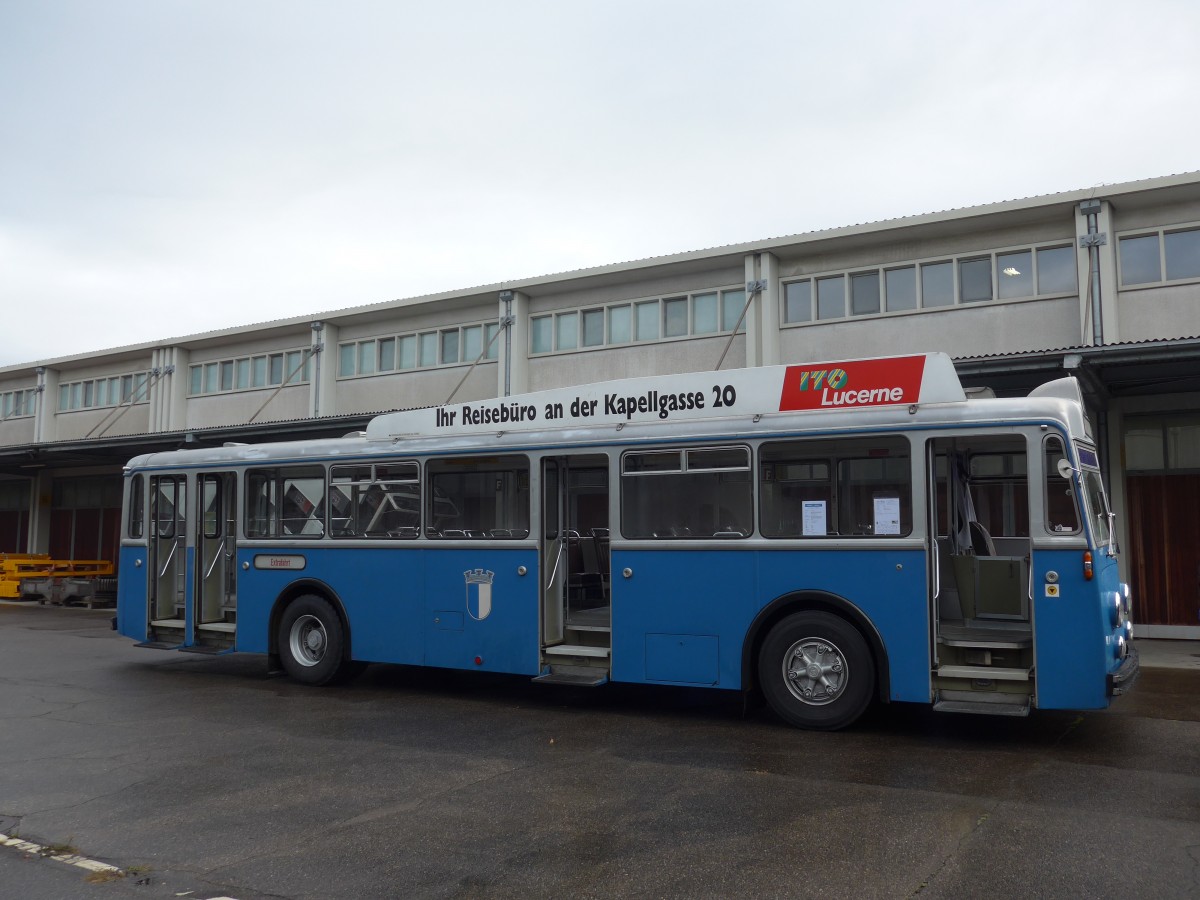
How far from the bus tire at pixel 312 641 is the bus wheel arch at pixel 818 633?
4848mm

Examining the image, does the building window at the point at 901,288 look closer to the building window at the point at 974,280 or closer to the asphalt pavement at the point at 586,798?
the building window at the point at 974,280

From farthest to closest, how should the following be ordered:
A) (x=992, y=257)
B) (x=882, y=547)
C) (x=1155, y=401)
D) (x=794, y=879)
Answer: (x=992, y=257)
(x=1155, y=401)
(x=882, y=547)
(x=794, y=879)

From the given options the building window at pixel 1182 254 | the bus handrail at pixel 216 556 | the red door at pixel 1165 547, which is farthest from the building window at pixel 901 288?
the bus handrail at pixel 216 556

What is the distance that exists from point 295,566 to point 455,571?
7.55 feet

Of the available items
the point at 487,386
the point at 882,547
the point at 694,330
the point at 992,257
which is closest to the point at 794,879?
the point at 882,547

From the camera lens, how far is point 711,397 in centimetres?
901

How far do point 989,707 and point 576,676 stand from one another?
3768 mm

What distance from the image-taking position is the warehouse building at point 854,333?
1551cm

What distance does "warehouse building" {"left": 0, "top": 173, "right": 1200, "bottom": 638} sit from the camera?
50.9 feet

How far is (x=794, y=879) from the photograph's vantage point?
15.9 feet

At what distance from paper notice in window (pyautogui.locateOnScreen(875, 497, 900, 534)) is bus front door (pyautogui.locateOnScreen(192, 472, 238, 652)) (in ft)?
25.9

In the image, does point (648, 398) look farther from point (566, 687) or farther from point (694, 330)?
point (694, 330)

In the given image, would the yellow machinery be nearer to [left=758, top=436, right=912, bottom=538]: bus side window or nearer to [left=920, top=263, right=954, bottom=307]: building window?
[left=920, top=263, right=954, bottom=307]: building window

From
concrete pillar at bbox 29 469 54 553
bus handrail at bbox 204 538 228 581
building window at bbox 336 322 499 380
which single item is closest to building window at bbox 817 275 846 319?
building window at bbox 336 322 499 380
